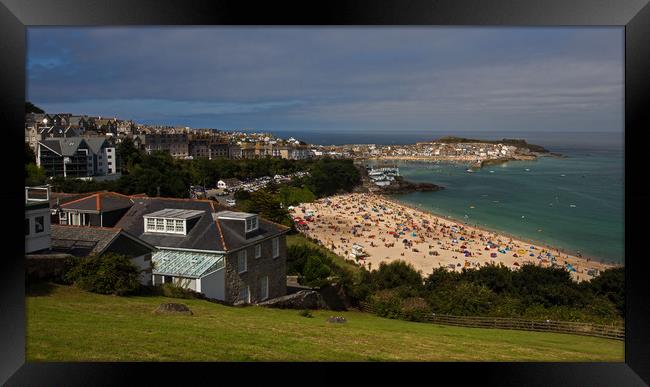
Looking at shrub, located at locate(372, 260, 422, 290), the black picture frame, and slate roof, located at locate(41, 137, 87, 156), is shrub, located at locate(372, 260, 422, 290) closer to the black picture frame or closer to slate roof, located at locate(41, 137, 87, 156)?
the black picture frame

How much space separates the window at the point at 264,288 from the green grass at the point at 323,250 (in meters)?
1.06

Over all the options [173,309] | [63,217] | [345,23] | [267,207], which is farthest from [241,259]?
[345,23]

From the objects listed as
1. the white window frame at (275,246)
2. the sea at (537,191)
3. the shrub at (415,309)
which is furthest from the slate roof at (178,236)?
the shrub at (415,309)

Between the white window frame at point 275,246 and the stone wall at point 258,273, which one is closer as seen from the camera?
the stone wall at point 258,273

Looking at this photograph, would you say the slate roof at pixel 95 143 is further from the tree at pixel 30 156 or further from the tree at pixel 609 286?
the tree at pixel 609 286

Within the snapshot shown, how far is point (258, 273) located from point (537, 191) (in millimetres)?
5640

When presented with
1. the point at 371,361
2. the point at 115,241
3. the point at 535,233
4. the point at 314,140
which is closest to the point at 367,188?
the point at 314,140

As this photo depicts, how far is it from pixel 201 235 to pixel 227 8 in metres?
3.27

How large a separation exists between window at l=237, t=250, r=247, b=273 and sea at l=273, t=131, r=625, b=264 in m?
2.16

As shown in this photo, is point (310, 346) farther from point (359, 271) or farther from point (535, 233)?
point (535, 233)

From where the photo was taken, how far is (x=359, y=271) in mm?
8055

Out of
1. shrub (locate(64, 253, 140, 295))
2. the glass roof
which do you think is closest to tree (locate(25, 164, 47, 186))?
shrub (locate(64, 253, 140, 295))

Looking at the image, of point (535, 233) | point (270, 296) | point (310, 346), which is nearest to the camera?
point (310, 346)

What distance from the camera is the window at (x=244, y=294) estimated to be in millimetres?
6508
